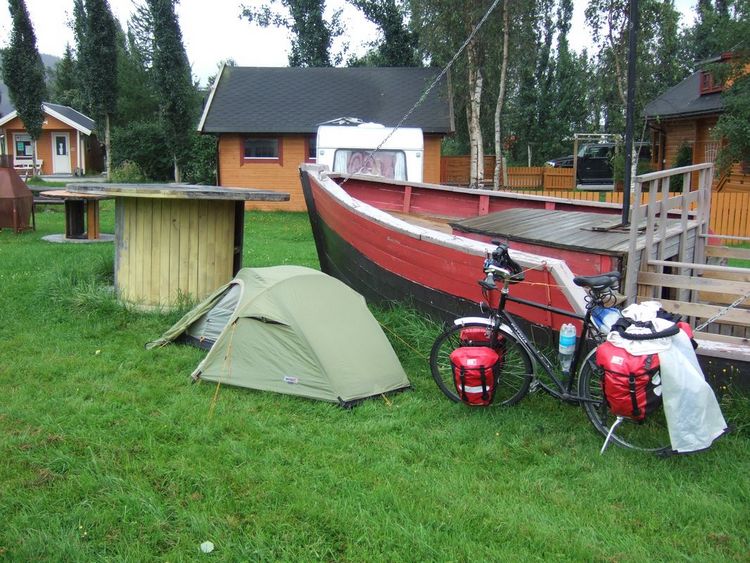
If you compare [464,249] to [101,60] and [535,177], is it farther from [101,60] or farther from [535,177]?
[101,60]

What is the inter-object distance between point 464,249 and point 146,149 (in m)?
30.8

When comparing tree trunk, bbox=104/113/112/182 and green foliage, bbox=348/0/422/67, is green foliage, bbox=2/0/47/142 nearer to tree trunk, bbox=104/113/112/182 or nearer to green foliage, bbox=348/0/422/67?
tree trunk, bbox=104/113/112/182

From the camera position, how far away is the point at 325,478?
4.01m

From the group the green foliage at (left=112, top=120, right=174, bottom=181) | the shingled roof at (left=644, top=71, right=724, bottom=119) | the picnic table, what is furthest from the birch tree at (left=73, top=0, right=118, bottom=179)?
the picnic table

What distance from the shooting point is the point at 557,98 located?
41.9m

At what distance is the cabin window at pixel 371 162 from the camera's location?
611 inches

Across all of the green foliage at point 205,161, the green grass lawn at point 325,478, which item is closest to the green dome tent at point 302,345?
the green grass lawn at point 325,478

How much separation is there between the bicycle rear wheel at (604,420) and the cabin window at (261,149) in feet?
62.1

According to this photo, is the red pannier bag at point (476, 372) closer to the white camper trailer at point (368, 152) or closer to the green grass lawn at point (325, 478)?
the green grass lawn at point (325, 478)

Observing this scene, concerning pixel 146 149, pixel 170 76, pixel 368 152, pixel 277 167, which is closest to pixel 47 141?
pixel 146 149

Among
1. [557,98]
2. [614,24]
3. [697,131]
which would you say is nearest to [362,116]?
[614,24]

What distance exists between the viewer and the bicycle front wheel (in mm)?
4949

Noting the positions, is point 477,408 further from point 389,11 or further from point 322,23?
point 322,23

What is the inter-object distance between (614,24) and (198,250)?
56.3 feet
